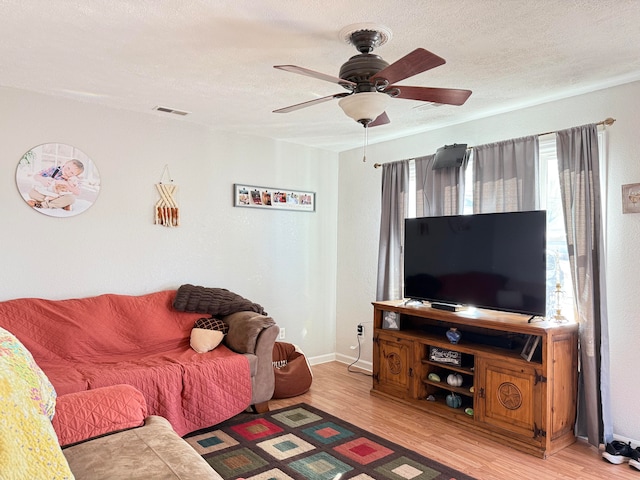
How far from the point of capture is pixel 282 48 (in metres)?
2.53

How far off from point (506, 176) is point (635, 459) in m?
2.03

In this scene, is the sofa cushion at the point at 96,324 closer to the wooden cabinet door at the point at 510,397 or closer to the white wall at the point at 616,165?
the wooden cabinet door at the point at 510,397

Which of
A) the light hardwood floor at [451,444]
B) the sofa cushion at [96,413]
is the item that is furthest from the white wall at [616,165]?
the sofa cushion at [96,413]

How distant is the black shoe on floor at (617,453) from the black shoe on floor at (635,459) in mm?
16

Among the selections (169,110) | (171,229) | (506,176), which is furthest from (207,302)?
(506,176)

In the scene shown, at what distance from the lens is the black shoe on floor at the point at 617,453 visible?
108 inches

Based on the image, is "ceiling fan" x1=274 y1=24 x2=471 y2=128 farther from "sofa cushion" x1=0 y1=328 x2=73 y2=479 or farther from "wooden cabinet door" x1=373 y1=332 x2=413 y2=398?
"wooden cabinet door" x1=373 y1=332 x2=413 y2=398

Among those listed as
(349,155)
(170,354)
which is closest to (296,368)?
(170,354)

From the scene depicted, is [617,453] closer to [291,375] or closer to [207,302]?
[291,375]

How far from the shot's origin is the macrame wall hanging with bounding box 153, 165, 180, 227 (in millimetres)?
3949

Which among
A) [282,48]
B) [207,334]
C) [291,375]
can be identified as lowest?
[291,375]

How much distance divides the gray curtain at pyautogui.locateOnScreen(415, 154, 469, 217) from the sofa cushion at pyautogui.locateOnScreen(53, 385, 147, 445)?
2.80 metres

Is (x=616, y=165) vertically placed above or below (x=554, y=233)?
above

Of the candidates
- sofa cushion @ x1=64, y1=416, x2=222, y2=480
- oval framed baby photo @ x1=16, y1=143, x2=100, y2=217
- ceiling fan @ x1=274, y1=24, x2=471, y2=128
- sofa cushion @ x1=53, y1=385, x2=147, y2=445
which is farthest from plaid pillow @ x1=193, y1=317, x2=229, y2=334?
ceiling fan @ x1=274, y1=24, x2=471, y2=128
